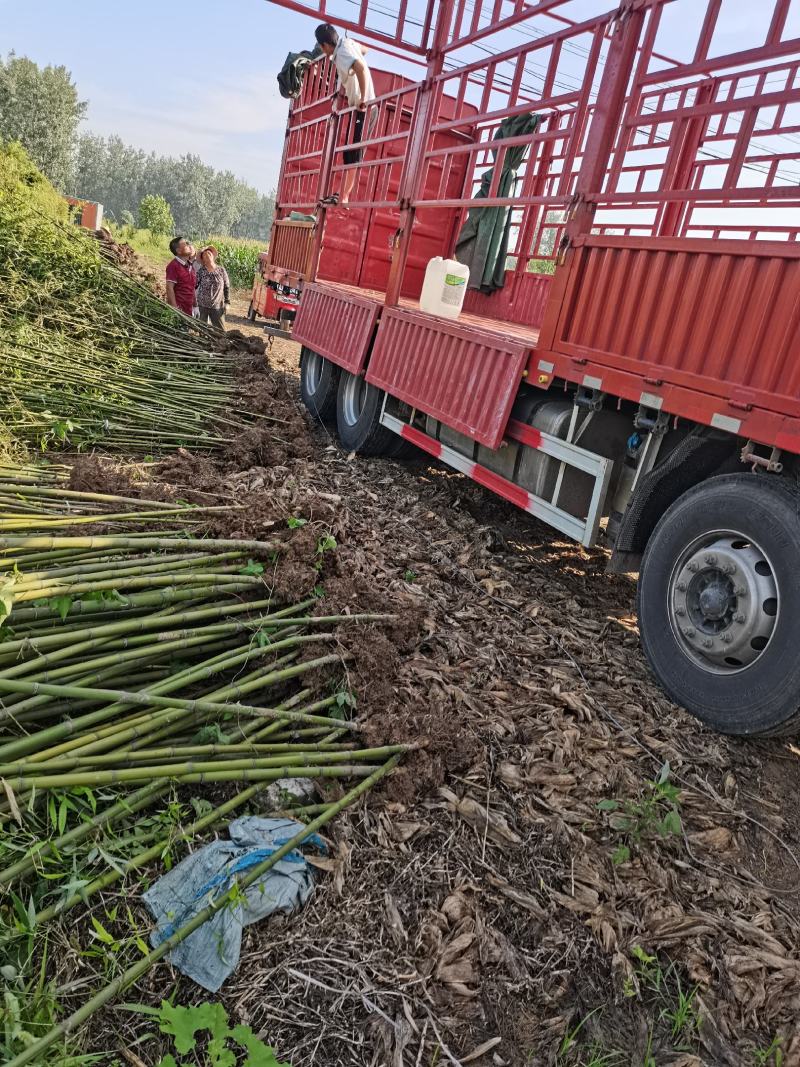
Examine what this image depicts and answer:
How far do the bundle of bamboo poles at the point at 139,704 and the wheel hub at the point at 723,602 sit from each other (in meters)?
1.69

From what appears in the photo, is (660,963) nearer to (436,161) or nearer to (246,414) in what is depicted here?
(246,414)

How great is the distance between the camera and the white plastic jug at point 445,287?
6.65 m

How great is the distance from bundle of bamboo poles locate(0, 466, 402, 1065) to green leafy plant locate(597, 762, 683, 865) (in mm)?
881

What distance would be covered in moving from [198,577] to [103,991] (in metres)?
1.62

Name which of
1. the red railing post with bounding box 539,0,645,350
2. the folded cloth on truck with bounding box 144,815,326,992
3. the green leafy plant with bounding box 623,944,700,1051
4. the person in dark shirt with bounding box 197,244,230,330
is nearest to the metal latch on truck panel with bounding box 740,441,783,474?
the red railing post with bounding box 539,0,645,350

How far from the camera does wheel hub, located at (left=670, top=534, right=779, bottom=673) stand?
327 centimetres

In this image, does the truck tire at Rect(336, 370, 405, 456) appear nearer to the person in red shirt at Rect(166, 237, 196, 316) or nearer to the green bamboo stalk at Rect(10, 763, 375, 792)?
the person in red shirt at Rect(166, 237, 196, 316)

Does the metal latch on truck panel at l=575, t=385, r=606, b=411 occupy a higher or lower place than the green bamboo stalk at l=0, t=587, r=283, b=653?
higher

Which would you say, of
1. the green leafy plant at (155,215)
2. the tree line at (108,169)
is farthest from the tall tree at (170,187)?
the green leafy plant at (155,215)

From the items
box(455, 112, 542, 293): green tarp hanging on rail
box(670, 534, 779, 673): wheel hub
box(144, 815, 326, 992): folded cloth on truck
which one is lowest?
box(144, 815, 326, 992): folded cloth on truck

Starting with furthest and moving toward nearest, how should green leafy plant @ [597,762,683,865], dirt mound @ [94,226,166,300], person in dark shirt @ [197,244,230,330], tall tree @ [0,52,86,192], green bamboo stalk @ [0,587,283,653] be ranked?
tall tree @ [0,52,86,192] < person in dark shirt @ [197,244,230,330] < dirt mound @ [94,226,166,300] < green leafy plant @ [597,762,683,865] < green bamboo stalk @ [0,587,283,653]

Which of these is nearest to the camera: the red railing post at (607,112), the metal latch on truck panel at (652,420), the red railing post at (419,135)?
the metal latch on truck panel at (652,420)

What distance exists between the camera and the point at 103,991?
1.86m

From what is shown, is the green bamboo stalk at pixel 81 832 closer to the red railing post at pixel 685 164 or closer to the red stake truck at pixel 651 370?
the red stake truck at pixel 651 370
